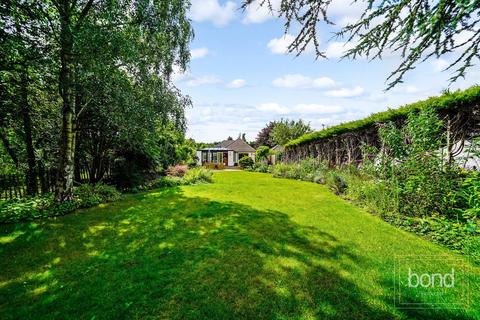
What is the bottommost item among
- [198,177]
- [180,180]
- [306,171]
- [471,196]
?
[180,180]

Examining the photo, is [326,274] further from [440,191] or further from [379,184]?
[379,184]

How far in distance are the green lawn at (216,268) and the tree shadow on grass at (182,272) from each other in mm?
16

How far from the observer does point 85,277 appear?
336 centimetres

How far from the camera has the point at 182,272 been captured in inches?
132

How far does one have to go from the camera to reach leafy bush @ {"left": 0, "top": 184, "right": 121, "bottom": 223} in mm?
6000

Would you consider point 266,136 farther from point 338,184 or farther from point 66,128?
point 66,128

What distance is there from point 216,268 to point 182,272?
1.73ft

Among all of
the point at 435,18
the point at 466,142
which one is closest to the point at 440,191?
the point at 466,142

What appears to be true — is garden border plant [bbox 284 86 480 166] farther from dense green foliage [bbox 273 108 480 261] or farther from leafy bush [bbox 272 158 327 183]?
dense green foliage [bbox 273 108 480 261]

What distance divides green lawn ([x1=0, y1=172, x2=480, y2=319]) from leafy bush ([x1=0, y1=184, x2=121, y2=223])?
649mm

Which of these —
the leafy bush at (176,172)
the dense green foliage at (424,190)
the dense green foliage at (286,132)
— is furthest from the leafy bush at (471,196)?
the dense green foliage at (286,132)

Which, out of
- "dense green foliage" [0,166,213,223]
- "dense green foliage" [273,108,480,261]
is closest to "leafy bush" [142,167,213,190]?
"dense green foliage" [0,166,213,223]

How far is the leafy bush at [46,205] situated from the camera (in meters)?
6.00

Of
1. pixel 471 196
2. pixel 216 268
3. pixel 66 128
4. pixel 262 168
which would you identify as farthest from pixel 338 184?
pixel 262 168
